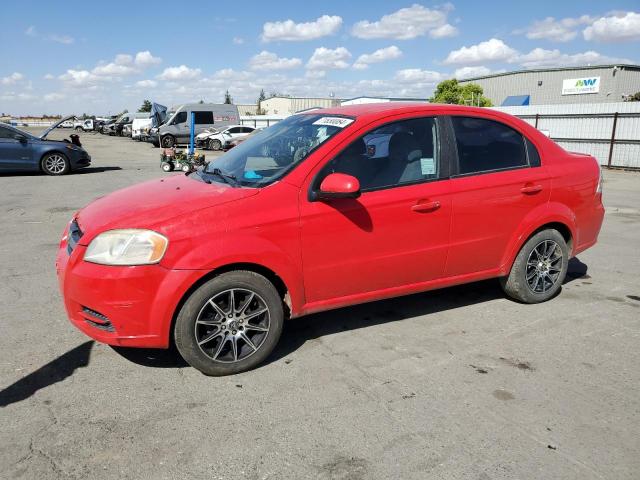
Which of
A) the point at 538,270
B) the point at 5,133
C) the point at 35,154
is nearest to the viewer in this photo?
the point at 538,270

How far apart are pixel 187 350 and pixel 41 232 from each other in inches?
214

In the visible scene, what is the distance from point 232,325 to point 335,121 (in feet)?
5.60

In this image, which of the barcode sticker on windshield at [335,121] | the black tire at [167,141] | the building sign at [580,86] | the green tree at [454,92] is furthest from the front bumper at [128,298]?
the building sign at [580,86]

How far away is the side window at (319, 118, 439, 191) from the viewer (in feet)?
12.2

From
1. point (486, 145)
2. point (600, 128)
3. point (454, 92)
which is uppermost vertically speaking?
point (454, 92)

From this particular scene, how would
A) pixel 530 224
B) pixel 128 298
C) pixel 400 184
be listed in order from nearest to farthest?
pixel 128 298, pixel 400 184, pixel 530 224

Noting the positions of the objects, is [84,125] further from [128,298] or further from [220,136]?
[128,298]

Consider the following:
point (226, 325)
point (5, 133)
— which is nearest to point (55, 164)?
point (5, 133)

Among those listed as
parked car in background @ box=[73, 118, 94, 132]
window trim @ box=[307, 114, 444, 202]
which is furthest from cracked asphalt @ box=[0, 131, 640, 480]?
parked car in background @ box=[73, 118, 94, 132]

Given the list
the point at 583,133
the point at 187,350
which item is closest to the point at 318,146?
the point at 187,350

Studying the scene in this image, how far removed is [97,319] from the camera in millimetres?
3254

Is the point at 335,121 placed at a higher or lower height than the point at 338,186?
higher

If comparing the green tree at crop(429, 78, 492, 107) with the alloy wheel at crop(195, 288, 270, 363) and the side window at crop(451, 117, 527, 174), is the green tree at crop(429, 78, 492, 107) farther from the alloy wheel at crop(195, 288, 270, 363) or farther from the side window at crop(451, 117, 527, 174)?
the alloy wheel at crop(195, 288, 270, 363)

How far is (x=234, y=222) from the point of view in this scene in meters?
3.30
